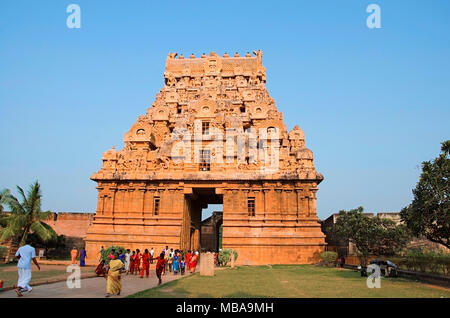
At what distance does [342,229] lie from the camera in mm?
29875

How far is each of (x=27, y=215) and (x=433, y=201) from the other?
29.5 meters

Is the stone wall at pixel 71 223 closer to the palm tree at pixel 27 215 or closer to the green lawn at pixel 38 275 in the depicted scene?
the palm tree at pixel 27 215

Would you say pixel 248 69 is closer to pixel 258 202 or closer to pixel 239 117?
pixel 239 117

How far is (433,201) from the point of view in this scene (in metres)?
15.2

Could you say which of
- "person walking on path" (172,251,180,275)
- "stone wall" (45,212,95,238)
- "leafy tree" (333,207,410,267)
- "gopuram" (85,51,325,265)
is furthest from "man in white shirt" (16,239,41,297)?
"stone wall" (45,212,95,238)

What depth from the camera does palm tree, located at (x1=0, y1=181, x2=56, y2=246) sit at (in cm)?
2850

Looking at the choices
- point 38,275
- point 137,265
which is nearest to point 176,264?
point 137,265

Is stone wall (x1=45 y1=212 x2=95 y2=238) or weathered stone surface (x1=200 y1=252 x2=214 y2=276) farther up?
stone wall (x1=45 y1=212 x2=95 y2=238)

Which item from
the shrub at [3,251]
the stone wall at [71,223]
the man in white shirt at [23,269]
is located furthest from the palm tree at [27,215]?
the man in white shirt at [23,269]

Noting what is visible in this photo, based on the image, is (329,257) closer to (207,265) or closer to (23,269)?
(207,265)

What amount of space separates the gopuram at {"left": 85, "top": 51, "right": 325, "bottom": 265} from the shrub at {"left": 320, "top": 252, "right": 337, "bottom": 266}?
1.56 meters

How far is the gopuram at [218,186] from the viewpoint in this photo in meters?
27.9

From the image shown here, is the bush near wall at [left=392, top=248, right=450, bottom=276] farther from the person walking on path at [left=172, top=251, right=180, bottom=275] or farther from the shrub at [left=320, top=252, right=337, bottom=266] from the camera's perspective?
the person walking on path at [left=172, top=251, right=180, bottom=275]
